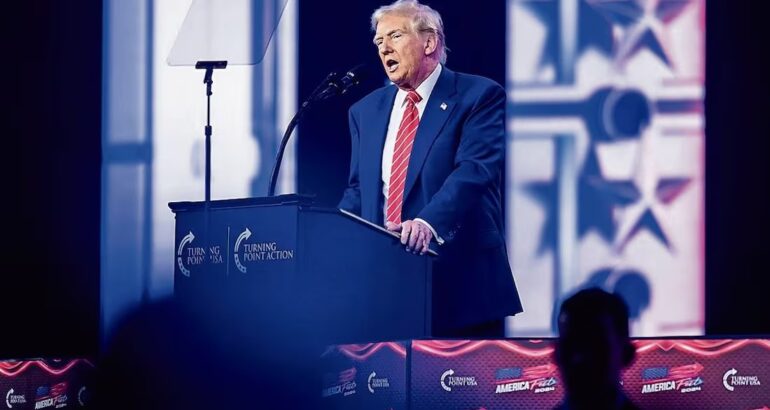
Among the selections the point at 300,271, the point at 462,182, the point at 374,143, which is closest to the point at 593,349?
the point at 300,271

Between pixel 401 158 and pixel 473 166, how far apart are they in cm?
26

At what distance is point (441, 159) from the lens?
4379 millimetres

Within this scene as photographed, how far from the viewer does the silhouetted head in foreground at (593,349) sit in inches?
79.7

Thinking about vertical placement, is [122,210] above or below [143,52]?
below

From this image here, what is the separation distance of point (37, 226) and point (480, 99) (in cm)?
238

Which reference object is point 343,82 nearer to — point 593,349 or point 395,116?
point 395,116

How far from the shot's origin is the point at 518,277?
5730mm

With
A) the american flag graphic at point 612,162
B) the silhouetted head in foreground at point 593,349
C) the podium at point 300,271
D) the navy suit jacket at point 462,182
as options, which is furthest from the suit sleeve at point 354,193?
the silhouetted head in foreground at point 593,349

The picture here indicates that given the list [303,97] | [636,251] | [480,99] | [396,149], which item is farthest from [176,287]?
[636,251]
